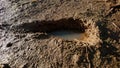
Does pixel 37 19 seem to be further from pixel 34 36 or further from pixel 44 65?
pixel 44 65

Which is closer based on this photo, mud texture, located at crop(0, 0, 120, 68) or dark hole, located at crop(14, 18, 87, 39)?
mud texture, located at crop(0, 0, 120, 68)

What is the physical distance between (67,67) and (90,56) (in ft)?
1.02

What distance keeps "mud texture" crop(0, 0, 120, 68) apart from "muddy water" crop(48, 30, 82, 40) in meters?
0.07

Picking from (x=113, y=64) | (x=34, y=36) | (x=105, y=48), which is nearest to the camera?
(x=113, y=64)

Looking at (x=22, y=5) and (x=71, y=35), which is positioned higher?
(x=22, y=5)

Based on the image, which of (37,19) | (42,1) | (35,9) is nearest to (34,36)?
(37,19)

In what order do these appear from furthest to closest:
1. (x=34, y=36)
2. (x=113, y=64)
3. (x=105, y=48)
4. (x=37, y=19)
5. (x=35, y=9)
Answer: (x=35, y=9) → (x=37, y=19) → (x=34, y=36) → (x=105, y=48) → (x=113, y=64)

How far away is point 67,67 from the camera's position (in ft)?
8.70

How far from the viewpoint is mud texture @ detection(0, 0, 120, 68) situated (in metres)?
2.74

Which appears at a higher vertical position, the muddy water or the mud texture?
the mud texture

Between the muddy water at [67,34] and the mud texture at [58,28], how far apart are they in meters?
0.07

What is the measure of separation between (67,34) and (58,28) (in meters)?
0.18

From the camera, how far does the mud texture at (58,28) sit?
2.74 meters

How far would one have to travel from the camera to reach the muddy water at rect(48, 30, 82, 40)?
10.8 ft
